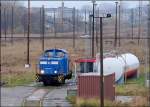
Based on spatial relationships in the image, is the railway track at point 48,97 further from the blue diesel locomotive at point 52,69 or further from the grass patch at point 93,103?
the grass patch at point 93,103

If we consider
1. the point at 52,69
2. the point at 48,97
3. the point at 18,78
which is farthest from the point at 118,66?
the point at 18,78

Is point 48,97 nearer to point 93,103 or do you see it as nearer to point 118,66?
point 93,103

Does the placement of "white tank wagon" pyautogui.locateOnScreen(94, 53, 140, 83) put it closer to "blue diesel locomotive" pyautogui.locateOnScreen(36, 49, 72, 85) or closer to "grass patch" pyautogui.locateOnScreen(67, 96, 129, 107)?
"blue diesel locomotive" pyautogui.locateOnScreen(36, 49, 72, 85)

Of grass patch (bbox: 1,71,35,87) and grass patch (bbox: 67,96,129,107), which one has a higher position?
grass patch (bbox: 1,71,35,87)

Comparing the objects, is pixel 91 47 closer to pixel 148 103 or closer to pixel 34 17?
pixel 148 103

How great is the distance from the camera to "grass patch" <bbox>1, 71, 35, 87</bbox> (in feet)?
88.0

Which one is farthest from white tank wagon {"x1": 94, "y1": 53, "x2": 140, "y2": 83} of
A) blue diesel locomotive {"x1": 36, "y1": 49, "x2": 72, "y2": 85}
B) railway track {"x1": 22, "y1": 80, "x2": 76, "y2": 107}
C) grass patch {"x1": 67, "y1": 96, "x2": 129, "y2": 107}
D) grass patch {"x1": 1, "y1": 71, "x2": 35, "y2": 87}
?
grass patch {"x1": 67, "y1": 96, "x2": 129, "y2": 107}

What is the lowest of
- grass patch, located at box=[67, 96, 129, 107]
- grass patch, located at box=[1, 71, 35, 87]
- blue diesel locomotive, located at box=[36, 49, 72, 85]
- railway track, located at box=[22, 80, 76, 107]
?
railway track, located at box=[22, 80, 76, 107]

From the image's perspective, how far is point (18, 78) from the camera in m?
28.4

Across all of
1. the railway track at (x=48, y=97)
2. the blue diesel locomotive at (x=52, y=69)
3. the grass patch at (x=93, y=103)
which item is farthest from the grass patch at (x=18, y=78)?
the grass patch at (x=93, y=103)

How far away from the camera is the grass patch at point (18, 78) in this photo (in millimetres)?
26811

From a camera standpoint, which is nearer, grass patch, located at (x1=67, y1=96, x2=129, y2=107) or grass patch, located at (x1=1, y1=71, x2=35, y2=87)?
grass patch, located at (x1=67, y1=96, x2=129, y2=107)

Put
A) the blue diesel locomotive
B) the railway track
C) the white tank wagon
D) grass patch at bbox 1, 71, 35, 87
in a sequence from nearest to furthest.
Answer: the railway track < the white tank wagon < the blue diesel locomotive < grass patch at bbox 1, 71, 35, 87

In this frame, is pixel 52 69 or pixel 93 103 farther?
pixel 52 69
